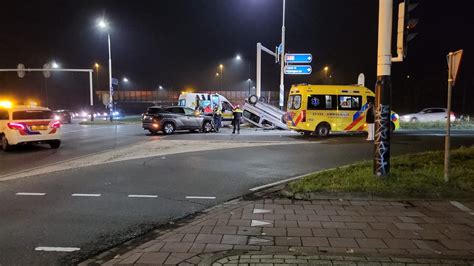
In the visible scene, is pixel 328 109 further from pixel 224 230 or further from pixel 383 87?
pixel 224 230

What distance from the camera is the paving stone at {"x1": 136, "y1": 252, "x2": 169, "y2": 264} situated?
4738 millimetres

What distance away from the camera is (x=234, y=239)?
215 inches

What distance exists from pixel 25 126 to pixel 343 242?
14.3 meters

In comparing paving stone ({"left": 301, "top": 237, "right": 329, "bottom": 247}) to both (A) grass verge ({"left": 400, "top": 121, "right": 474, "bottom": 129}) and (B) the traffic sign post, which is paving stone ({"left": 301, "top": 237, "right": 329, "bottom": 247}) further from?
(A) grass verge ({"left": 400, "top": 121, "right": 474, "bottom": 129})

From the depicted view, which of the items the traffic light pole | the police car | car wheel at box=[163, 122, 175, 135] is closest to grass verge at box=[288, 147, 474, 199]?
the traffic light pole

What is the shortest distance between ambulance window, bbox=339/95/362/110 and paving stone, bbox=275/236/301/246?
55.7 feet

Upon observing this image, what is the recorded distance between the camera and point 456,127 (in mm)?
26391

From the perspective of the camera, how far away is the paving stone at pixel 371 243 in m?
5.18

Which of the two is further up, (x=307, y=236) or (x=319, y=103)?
(x=319, y=103)

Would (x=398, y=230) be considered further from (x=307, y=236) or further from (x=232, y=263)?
(x=232, y=263)

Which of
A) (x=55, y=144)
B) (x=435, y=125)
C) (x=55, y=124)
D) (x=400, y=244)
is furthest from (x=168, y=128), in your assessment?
(x=400, y=244)

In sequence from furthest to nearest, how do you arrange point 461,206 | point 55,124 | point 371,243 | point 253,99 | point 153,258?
point 253,99, point 55,124, point 461,206, point 371,243, point 153,258

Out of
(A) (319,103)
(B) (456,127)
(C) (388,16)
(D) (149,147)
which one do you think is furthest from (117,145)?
(B) (456,127)

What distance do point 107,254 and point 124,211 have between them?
201 centimetres
